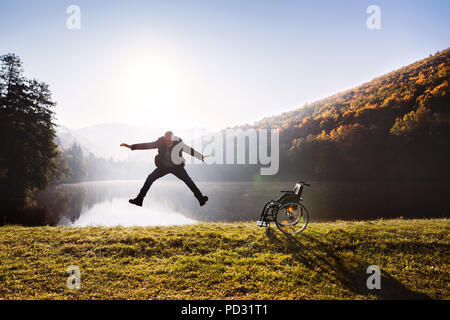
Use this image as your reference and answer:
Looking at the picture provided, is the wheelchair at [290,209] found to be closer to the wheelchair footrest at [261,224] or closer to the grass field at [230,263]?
the wheelchair footrest at [261,224]

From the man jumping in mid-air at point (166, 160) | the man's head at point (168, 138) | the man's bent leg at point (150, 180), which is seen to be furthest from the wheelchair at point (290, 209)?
the man's head at point (168, 138)

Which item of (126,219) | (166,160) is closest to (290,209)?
(166,160)

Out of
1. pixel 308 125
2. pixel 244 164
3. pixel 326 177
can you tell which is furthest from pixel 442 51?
pixel 244 164

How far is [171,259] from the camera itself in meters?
6.18

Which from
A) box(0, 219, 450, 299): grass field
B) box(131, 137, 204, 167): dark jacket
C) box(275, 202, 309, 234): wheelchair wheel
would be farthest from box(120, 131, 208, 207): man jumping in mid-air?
box(275, 202, 309, 234): wheelchair wheel

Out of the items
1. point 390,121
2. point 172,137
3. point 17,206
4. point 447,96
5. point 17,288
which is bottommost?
point 17,206

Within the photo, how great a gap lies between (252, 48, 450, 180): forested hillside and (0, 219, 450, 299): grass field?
184 feet

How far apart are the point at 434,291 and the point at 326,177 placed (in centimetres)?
6058

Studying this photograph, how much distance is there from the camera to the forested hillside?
49.5 metres

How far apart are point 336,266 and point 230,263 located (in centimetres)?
281

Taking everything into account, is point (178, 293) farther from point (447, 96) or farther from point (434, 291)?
point (447, 96)

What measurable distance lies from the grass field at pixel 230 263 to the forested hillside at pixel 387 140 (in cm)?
5617

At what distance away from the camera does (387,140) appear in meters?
56.7

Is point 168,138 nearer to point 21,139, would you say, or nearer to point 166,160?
point 166,160
